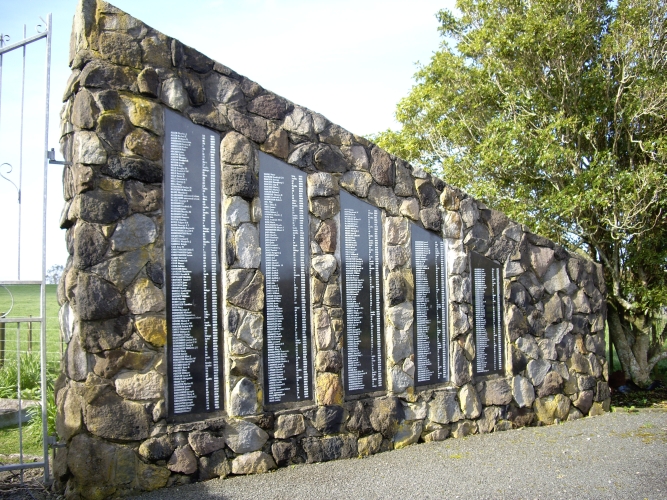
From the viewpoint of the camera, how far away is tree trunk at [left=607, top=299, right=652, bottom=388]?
321 inches

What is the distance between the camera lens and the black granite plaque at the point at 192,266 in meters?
4.26

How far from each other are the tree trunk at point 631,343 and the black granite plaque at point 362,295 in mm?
4551

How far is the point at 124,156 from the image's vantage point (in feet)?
13.7

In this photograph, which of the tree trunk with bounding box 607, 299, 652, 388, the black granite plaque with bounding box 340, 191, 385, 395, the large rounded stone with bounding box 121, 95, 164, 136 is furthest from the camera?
the tree trunk with bounding box 607, 299, 652, 388

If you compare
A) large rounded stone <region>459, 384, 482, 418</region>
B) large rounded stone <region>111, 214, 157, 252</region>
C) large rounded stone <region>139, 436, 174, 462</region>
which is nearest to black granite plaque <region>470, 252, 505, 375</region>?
large rounded stone <region>459, 384, 482, 418</region>

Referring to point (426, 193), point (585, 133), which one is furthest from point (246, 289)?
point (585, 133)

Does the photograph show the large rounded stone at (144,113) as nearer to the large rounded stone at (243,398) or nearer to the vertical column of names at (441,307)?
the large rounded stone at (243,398)

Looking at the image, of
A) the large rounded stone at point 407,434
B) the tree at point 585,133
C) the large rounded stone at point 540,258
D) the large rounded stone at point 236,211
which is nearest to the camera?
the large rounded stone at point 236,211

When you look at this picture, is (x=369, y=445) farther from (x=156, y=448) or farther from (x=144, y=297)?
(x=144, y=297)

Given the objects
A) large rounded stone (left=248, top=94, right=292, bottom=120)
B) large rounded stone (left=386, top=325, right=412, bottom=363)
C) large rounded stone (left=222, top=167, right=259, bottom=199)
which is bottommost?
large rounded stone (left=386, top=325, right=412, bottom=363)

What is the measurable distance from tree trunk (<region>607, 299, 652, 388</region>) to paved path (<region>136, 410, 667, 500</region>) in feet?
8.43

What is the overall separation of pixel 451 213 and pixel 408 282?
35.2 inches

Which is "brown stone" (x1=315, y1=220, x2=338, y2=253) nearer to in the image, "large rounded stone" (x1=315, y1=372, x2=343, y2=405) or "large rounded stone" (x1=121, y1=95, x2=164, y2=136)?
"large rounded stone" (x1=315, y1=372, x2=343, y2=405)

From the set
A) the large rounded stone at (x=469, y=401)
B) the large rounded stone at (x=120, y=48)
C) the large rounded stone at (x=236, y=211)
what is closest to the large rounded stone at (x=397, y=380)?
the large rounded stone at (x=469, y=401)
